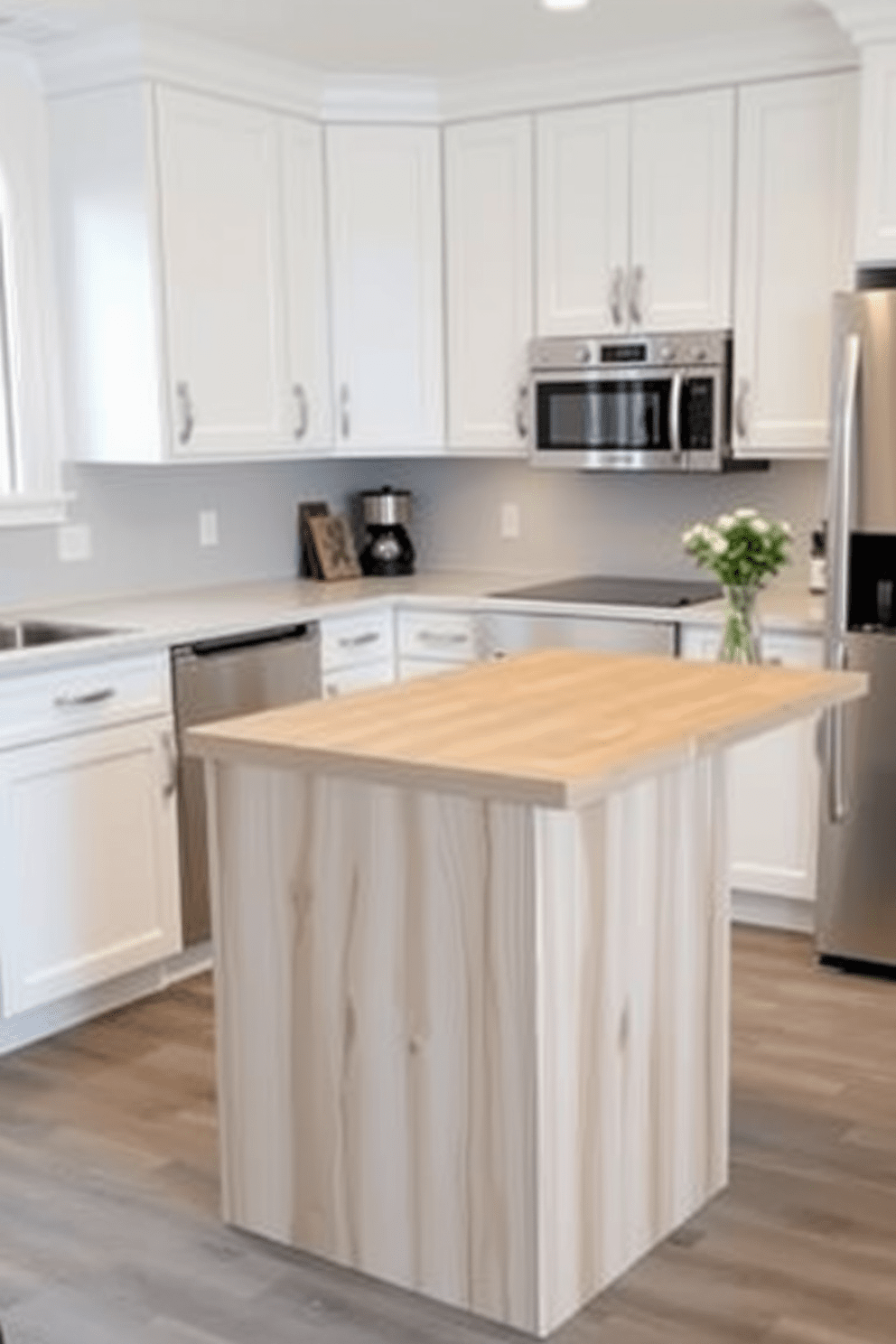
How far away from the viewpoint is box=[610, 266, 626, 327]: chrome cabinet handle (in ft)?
15.0

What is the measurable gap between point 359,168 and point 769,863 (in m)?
2.45

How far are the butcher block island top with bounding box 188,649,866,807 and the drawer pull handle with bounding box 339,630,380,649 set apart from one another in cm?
143

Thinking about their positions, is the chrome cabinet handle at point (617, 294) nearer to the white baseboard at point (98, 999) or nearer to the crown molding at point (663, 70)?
the crown molding at point (663, 70)

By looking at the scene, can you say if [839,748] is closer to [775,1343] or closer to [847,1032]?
[847,1032]

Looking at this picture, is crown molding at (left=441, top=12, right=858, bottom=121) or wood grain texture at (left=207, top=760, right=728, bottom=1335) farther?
crown molding at (left=441, top=12, right=858, bottom=121)

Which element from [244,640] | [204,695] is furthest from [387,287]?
[204,695]

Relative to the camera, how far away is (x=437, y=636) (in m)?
4.74

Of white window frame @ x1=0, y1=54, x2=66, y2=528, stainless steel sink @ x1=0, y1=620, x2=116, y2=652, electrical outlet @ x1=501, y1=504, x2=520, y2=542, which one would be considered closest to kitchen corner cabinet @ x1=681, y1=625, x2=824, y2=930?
electrical outlet @ x1=501, y1=504, x2=520, y2=542

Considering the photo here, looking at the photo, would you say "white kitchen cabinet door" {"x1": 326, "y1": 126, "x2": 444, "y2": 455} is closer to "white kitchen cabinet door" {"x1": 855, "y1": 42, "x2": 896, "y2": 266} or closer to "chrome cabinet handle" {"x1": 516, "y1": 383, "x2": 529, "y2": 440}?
"chrome cabinet handle" {"x1": 516, "y1": 383, "x2": 529, "y2": 440}

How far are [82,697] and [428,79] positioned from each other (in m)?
2.25

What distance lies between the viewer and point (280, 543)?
5.27 m

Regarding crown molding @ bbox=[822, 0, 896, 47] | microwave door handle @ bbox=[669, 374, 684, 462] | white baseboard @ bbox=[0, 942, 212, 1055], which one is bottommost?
white baseboard @ bbox=[0, 942, 212, 1055]

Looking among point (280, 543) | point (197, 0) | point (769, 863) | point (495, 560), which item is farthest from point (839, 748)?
point (197, 0)

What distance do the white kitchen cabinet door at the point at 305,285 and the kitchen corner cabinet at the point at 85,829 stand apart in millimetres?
1203
